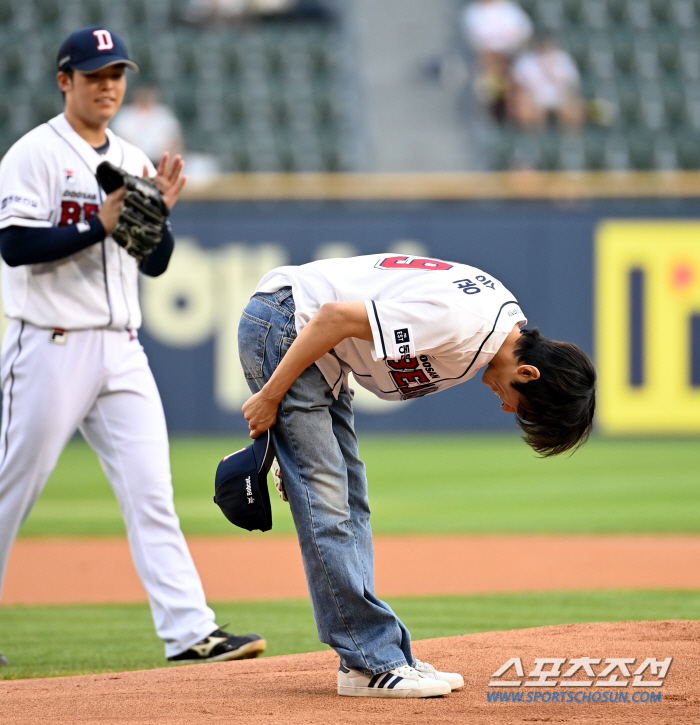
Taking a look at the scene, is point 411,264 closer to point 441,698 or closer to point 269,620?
point 441,698

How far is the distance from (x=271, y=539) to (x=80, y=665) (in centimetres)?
393

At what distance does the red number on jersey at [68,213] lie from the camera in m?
4.50

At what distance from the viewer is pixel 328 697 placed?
3545 mm

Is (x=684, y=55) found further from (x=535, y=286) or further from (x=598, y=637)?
(x=598, y=637)

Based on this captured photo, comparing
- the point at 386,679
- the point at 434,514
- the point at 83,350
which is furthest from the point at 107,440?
the point at 434,514

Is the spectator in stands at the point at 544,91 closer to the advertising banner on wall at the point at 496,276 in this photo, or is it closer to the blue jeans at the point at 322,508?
the advertising banner on wall at the point at 496,276

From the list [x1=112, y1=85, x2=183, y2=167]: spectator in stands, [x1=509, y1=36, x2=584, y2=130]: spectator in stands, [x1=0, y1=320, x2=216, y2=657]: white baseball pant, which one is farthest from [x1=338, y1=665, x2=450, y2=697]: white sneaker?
[x1=509, y1=36, x2=584, y2=130]: spectator in stands

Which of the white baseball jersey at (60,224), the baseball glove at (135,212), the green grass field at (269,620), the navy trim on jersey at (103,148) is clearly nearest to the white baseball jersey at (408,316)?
the baseball glove at (135,212)

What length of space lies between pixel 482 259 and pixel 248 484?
9.79 m

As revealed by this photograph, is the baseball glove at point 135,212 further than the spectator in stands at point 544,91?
No

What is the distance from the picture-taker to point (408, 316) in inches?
129

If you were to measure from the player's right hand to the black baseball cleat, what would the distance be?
5.07 ft

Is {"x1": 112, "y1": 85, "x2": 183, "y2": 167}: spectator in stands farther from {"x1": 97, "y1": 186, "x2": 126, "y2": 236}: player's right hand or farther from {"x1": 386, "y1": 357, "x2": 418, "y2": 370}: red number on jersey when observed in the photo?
{"x1": 386, "y1": 357, "x2": 418, "y2": 370}: red number on jersey

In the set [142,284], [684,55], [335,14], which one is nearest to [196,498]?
[142,284]
